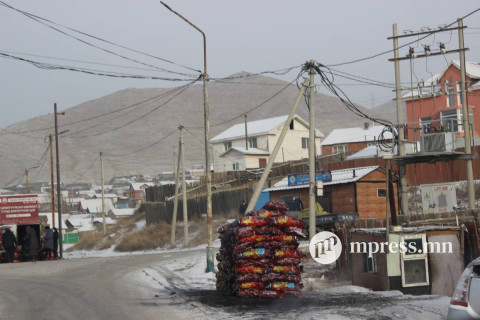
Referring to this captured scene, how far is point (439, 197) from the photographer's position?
1115 inches

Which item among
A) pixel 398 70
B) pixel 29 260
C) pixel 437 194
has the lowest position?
pixel 29 260

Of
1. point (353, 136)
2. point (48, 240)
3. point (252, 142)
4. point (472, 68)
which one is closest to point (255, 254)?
point (48, 240)

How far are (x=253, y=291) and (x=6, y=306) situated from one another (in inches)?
236

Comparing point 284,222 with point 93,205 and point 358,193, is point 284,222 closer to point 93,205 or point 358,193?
point 358,193

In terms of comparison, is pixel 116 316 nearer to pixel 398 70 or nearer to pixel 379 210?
pixel 398 70

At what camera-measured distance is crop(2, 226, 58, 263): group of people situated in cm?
3219

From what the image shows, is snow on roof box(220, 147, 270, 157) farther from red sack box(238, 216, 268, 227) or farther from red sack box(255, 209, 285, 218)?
red sack box(238, 216, 268, 227)

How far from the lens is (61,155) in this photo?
18738 cm

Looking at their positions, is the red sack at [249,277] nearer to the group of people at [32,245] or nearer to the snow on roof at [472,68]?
the group of people at [32,245]

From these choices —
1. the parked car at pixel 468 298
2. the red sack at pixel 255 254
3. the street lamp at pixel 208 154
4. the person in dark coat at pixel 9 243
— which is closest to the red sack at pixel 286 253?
the red sack at pixel 255 254

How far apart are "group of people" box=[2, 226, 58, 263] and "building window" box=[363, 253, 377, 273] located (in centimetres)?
1997

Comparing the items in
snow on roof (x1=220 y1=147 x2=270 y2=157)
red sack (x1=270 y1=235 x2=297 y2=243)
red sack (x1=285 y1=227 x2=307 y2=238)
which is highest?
snow on roof (x1=220 y1=147 x2=270 y2=157)

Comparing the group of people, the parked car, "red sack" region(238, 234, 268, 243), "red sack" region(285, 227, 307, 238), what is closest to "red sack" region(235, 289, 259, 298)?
"red sack" region(238, 234, 268, 243)

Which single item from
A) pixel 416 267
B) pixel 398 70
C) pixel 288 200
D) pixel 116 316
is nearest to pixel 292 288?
pixel 416 267
